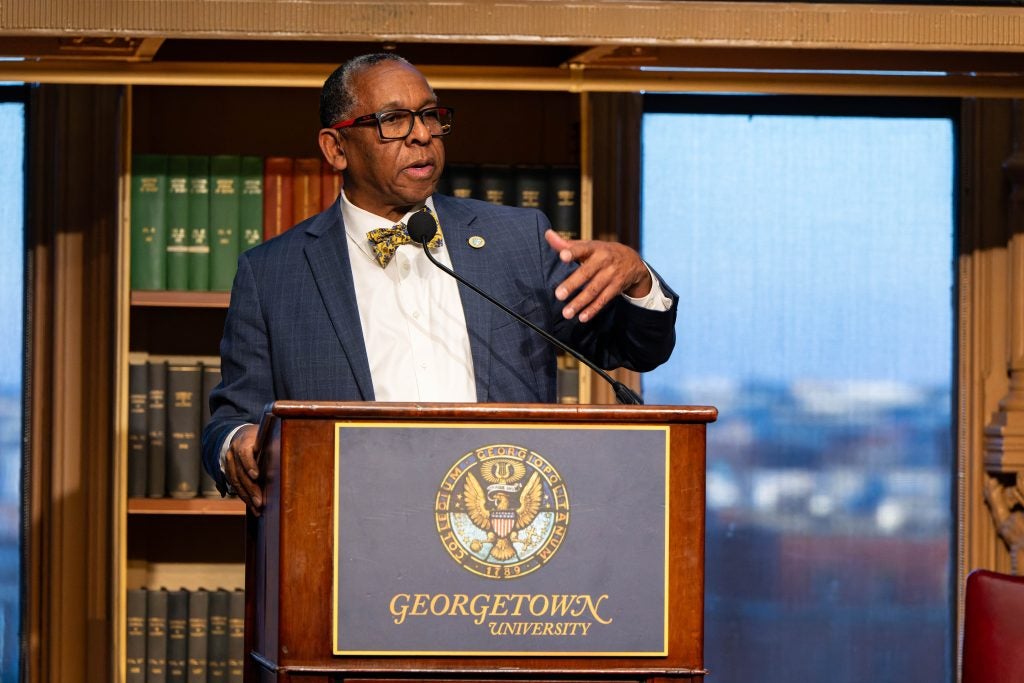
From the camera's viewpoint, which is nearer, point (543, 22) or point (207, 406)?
point (543, 22)

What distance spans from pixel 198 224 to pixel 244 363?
148 centimetres

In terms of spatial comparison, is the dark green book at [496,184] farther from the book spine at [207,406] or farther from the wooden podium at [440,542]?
the wooden podium at [440,542]

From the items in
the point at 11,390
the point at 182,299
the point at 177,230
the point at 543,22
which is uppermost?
the point at 543,22

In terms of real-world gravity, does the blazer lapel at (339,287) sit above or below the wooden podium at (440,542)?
above

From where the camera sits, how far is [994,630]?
2611 millimetres

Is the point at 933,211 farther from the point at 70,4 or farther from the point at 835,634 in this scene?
the point at 70,4

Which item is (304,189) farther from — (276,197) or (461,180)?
(461,180)

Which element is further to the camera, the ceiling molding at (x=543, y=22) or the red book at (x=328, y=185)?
the red book at (x=328, y=185)

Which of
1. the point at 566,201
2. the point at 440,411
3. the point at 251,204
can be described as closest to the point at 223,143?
the point at 251,204

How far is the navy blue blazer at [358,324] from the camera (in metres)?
2.11

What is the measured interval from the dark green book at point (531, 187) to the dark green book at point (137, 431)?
0.99 meters

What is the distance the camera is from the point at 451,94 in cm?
398

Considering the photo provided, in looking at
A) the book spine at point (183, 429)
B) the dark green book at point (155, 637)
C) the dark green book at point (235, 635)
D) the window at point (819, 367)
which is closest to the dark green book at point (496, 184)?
the window at point (819, 367)

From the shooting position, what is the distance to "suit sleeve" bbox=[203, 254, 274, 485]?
7.07 ft
